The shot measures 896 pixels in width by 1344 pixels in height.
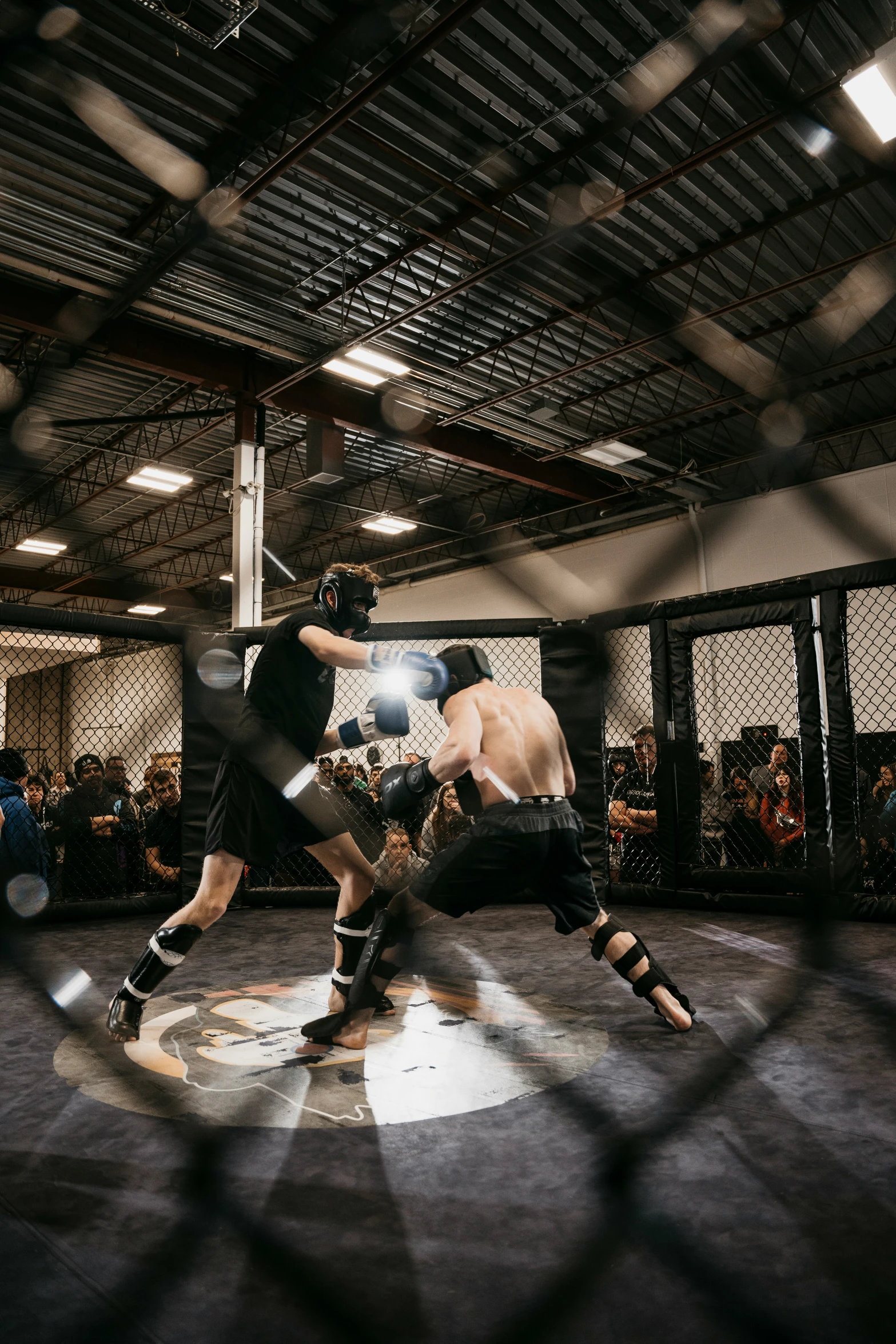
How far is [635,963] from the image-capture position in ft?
7.79

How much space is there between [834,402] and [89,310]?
23.0 feet

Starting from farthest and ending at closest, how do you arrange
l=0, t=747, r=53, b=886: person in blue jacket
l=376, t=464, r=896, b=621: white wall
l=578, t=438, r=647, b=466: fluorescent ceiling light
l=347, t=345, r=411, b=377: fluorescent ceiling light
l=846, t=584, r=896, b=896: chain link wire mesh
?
1. l=578, t=438, r=647, b=466: fluorescent ceiling light
2. l=376, t=464, r=896, b=621: white wall
3. l=347, t=345, r=411, b=377: fluorescent ceiling light
4. l=846, t=584, r=896, b=896: chain link wire mesh
5. l=0, t=747, r=53, b=886: person in blue jacket

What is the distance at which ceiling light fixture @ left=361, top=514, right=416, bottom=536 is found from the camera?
A: 36.5 feet

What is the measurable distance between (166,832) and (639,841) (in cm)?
259

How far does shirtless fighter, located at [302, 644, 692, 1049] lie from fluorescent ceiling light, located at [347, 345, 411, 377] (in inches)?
218

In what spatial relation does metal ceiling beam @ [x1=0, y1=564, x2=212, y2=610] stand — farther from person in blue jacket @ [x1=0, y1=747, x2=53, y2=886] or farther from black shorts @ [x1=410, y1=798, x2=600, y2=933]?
black shorts @ [x1=410, y1=798, x2=600, y2=933]

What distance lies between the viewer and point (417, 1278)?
1206 millimetres

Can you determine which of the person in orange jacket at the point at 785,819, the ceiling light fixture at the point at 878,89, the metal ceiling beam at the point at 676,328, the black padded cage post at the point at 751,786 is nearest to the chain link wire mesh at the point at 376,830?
the black padded cage post at the point at 751,786

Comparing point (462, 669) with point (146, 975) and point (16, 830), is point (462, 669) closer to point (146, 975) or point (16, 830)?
point (146, 975)

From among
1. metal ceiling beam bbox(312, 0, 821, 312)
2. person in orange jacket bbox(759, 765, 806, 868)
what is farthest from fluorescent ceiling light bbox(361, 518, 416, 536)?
person in orange jacket bbox(759, 765, 806, 868)

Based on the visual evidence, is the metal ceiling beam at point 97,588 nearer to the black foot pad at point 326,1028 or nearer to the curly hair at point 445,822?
the curly hair at point 445,822

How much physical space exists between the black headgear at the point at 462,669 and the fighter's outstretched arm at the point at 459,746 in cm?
9

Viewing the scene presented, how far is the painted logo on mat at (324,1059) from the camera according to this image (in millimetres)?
1903

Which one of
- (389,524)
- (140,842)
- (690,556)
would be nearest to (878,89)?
(140,842)
